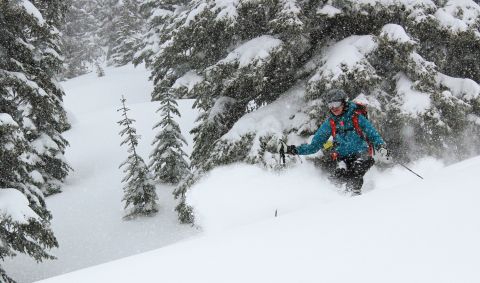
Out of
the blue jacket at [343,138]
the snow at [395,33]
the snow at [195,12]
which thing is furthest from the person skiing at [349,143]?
the snow at [195,12]

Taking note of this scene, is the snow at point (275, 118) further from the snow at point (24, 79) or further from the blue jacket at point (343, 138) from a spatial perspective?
the snow at point (24, 79)

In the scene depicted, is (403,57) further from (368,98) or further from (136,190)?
(136,190)

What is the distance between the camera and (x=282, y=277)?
3109mm

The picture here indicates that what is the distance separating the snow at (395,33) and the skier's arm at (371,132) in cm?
201

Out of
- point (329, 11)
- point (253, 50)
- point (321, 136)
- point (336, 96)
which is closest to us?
point (336, 96)

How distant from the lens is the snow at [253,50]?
899 cm

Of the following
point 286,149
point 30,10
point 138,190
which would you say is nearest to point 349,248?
point 286,149

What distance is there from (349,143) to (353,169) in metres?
0.46

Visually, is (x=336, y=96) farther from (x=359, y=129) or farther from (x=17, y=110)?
(x=17, y=110)

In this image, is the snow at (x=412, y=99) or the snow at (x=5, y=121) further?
the snow at (x=412, y=99)

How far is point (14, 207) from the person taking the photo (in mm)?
7969

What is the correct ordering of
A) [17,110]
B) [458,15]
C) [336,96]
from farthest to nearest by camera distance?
1. [17,110]
2. [458,15]
3. [336,96]

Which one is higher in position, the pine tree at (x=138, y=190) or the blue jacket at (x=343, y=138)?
the blue jacket at (x=343, y=138)

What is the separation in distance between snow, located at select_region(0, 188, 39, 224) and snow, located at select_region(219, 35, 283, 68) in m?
4.69
